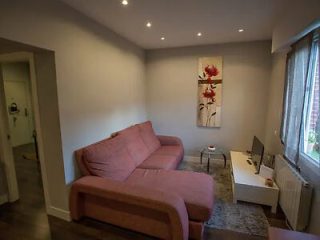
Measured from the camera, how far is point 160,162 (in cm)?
308

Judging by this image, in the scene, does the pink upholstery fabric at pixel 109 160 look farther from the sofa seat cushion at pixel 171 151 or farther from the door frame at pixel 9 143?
the sofa seat cushion at pixel 171 151

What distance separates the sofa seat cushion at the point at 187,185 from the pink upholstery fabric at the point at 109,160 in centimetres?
15

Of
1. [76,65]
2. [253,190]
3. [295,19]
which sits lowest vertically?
[253,190]

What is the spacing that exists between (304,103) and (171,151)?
226 centimetres

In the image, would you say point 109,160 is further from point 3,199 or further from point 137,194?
point 3,199

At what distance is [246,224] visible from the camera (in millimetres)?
2236

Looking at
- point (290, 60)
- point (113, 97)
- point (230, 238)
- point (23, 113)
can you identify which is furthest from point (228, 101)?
point (23, 113)

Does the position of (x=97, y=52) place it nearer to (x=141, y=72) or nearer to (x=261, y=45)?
(x=141, y=72)

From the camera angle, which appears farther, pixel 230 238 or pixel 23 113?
pixel 23 113

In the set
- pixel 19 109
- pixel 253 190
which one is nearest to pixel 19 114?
pixel 19 109

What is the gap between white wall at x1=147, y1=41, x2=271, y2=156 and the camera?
374 cm

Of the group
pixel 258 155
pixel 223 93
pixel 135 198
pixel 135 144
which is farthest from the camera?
pixel 223 93

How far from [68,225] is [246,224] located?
2150mm

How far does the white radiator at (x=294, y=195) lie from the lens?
6.01ft
